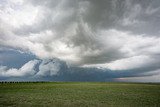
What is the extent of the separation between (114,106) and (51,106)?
9736mm

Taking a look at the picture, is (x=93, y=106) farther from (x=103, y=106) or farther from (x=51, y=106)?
(x=51, y=106)

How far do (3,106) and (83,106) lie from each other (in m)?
12.1

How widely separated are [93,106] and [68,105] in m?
3.96

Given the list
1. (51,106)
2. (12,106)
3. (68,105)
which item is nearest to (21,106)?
(12,106)

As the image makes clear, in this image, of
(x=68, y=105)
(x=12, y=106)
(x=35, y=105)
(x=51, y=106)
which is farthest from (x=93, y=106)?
(x=12, y=106)

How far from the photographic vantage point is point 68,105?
35406 mm

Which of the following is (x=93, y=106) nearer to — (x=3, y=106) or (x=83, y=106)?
(x=83, y=106)

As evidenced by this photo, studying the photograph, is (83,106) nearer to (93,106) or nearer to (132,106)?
(93,106)

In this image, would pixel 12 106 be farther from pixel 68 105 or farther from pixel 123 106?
pixel 123 106

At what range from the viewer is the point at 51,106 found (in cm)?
3394

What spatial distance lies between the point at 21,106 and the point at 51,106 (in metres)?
4.47

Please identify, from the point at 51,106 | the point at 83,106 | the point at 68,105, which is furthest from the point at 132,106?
the point at 51,106

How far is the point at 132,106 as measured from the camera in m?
34.9

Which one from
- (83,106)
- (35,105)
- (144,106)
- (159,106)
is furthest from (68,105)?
(159,106)
